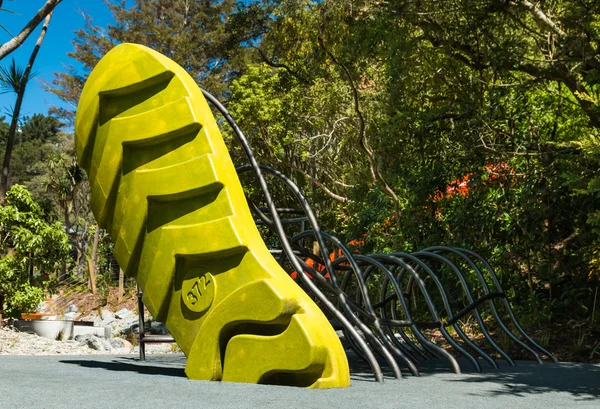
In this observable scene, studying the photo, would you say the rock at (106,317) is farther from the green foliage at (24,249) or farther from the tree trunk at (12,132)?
the tree trunk at (12,132)

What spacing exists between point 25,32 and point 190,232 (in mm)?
8139

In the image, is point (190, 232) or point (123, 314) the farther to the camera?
point (123, 314)

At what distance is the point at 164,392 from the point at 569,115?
756 cm

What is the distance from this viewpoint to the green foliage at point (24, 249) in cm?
1141

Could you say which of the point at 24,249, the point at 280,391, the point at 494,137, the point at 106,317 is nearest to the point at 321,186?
the point at 106,317

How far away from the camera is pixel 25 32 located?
11.8 meters

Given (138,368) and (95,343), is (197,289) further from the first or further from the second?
(95,343)

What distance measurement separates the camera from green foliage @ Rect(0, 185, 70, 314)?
11414 mm

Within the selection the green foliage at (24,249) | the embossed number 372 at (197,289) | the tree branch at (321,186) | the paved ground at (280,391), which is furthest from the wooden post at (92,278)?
the embossed number 372 at (197,289)

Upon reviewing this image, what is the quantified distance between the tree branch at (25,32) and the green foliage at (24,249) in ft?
7.78

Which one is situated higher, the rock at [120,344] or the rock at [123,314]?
the rock at [123,314]

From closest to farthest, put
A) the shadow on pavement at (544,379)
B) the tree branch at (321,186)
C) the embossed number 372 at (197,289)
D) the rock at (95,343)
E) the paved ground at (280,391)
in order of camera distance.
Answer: the paved ground at (280,391) → the shadow on pavement at (544,379) → the embossed number 372 at (197,289) → the rock at (95,343) → the tree branch at (321,186)

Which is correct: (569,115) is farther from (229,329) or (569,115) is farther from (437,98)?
(229,329)

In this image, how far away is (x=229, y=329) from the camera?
514 cm
